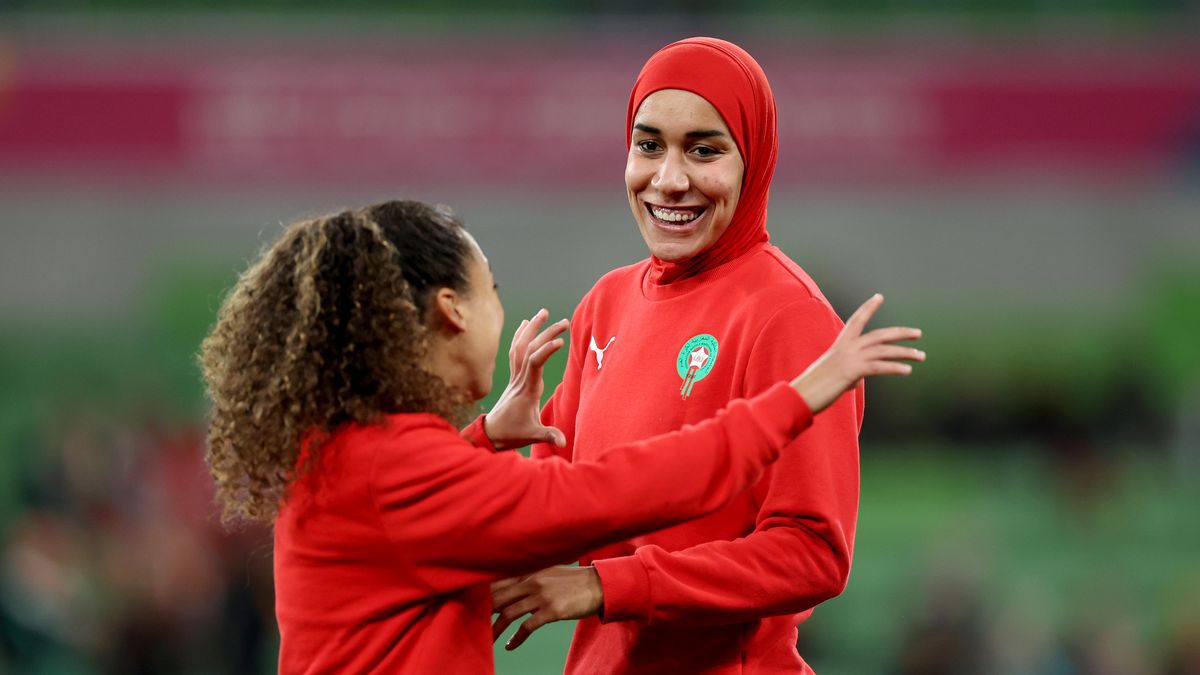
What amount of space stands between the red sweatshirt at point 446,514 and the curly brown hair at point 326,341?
0.14 feet

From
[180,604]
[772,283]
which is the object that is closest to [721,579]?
[772,283]

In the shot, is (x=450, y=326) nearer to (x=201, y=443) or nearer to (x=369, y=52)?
(x=201, y=443)

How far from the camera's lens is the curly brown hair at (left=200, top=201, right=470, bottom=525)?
1990 mm

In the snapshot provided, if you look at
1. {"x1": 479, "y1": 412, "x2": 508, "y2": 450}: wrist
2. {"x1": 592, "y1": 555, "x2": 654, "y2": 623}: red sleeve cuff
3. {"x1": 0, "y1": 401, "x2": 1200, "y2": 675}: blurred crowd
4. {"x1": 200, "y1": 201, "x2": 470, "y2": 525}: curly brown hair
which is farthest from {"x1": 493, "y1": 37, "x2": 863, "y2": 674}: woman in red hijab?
{"x1": 0, "y1": 401, "x2": 1200, "y2": 675}: blurred crowd

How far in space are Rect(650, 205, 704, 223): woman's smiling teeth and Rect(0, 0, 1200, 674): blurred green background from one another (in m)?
5.30

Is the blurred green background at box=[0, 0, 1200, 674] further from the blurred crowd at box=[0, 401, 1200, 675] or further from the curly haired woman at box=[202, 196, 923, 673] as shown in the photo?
the curly haired woman at box=[202, 196, 923, 673]

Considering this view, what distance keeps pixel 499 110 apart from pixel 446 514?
726cm

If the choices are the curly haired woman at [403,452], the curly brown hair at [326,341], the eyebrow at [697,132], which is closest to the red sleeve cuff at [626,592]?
the curly haired woman at [403,452]

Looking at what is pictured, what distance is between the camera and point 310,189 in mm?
9383

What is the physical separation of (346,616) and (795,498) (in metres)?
0.61

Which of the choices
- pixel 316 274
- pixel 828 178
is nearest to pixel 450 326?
pixel 316 274

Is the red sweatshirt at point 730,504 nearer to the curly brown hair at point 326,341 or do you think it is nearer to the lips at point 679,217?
the lips at point 679,217

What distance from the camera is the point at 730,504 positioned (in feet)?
7.13

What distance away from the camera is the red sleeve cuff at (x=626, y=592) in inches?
79.7
